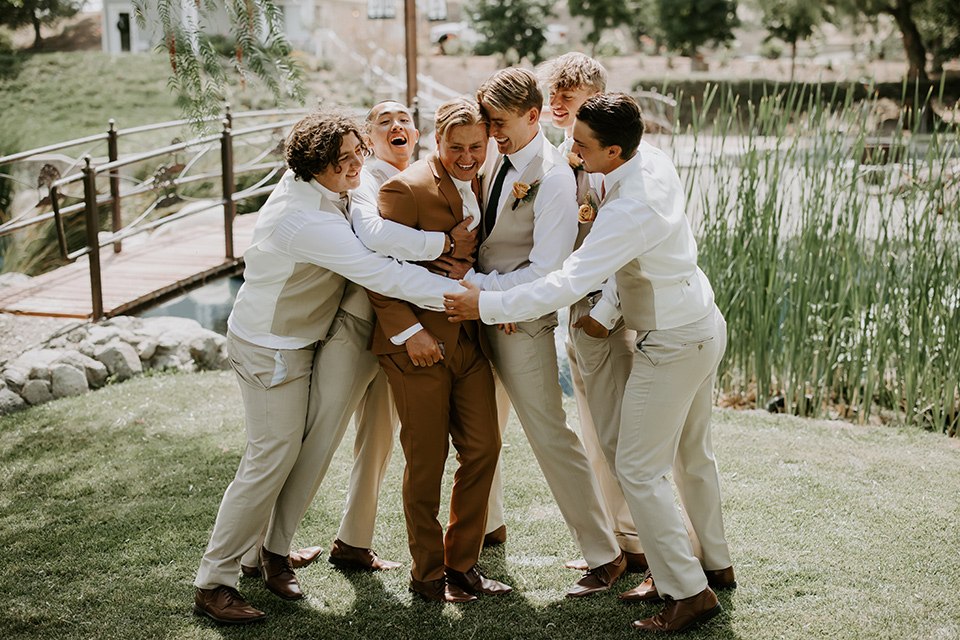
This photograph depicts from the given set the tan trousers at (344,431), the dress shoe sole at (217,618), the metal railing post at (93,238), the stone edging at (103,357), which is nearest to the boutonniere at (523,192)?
the tan trousers at (344,431)

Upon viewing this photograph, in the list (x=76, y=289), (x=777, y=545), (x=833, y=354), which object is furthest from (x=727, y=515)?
(x=76, y=289)

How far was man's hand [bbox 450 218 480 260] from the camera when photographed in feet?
9.50

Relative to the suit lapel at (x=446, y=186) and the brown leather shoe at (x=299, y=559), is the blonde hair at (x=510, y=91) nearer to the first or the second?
the suit lapel at (x=446, y=186)

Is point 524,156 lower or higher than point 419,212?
higher

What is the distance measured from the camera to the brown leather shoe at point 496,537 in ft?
11.6

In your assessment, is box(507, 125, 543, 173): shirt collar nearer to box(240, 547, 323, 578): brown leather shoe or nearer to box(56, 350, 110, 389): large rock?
box(240, 547, 323, 578): brown leather shoe

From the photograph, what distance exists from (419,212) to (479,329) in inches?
18.7

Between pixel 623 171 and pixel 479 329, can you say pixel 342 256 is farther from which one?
pixel 623 171

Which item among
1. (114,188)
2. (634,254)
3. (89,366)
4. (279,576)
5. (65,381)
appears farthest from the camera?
(114,188)

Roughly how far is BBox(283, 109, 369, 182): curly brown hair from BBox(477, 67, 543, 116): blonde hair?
0.45 metres

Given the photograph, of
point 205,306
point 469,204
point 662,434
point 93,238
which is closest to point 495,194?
point 469,204

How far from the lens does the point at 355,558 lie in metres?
3.29

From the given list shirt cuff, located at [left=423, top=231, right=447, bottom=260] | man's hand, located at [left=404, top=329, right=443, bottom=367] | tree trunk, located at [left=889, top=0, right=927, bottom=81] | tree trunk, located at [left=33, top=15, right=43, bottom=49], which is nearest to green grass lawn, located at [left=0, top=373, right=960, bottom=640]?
man's hand, located at [left=404, top=329, right=443, bottom=367]

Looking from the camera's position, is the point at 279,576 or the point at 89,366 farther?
the point at 89,366
